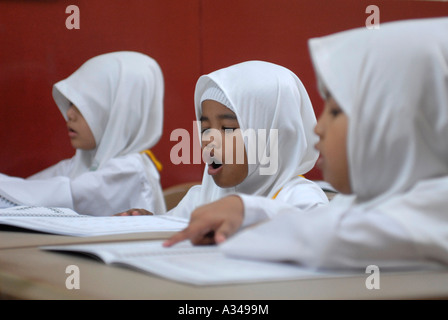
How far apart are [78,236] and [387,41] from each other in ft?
2.12

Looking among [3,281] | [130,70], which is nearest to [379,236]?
[3,281]

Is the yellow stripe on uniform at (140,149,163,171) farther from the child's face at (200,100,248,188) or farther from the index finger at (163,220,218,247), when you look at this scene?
the index finger at (163,220,218,247)

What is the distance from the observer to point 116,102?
108 inches

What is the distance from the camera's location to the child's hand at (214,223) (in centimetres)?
91

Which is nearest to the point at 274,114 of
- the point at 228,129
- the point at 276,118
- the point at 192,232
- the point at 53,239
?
the point at 276,118

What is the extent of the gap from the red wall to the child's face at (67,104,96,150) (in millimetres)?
148

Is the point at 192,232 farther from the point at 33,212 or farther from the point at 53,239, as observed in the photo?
the point at 33,212

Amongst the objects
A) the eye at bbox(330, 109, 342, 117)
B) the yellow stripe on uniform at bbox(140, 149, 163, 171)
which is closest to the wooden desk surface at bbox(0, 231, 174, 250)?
the eye at bbox(330, 109, 342, 117)

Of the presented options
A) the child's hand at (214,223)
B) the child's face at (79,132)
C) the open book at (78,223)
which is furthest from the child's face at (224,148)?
the child's face at (79,132)

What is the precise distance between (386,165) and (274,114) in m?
0.88

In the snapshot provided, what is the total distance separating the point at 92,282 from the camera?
0.69 metres

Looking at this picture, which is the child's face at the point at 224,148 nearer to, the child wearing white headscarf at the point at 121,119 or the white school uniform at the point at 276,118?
the white school uniform at the point at 276,118
